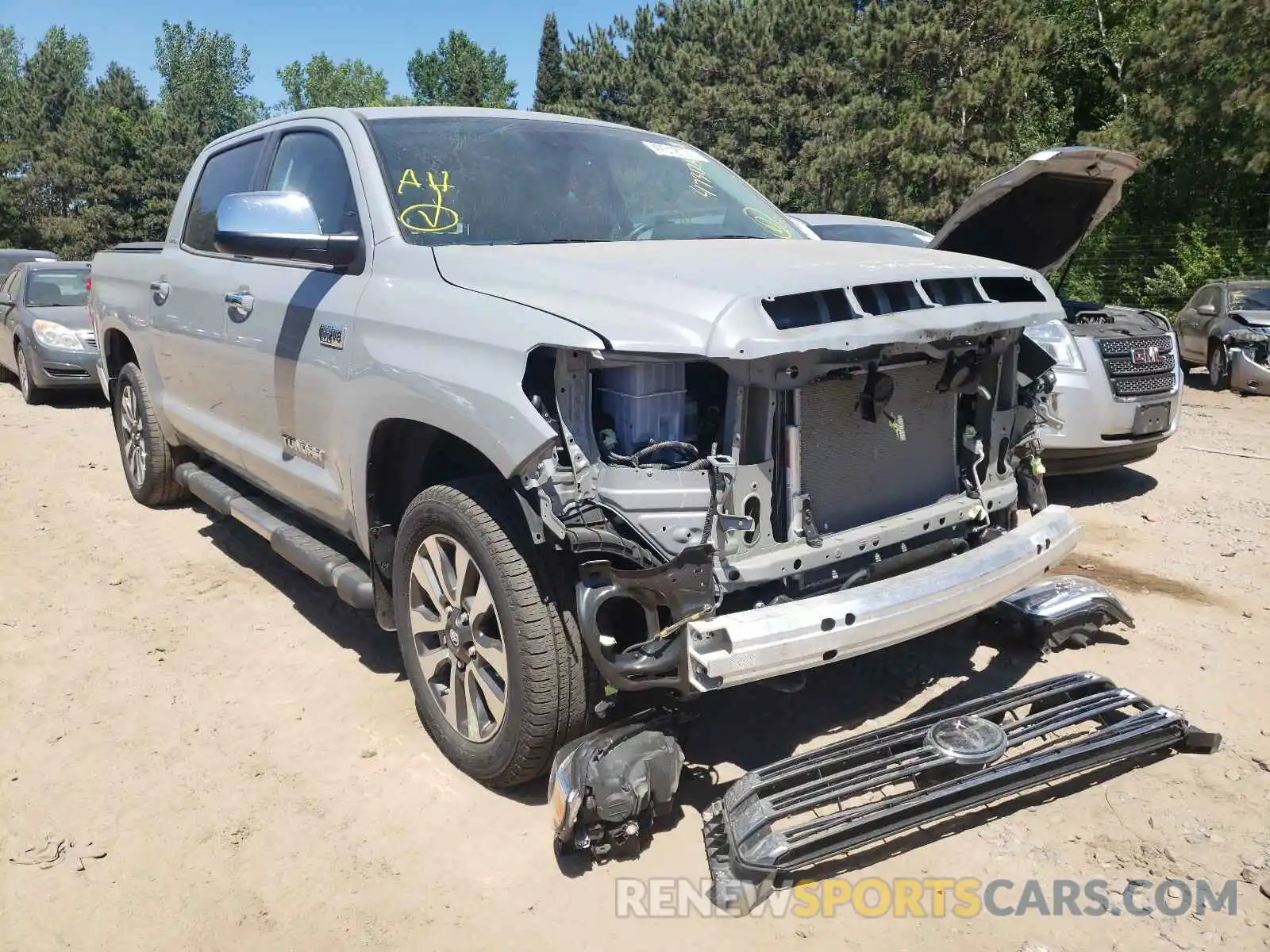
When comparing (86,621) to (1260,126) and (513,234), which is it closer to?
(513,234)

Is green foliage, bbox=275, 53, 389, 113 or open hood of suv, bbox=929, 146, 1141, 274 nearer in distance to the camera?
open hood of suv, bbox=929, 146, 1141, 274

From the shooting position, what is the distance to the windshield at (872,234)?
862 cm

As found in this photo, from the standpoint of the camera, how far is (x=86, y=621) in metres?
4.60

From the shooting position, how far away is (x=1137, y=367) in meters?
6.40

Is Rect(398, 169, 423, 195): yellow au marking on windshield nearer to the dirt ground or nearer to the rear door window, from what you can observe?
the rear door window

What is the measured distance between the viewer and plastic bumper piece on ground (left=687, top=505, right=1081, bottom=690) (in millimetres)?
2504

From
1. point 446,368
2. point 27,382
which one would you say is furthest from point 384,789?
point 27,382

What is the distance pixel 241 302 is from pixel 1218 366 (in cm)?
1167

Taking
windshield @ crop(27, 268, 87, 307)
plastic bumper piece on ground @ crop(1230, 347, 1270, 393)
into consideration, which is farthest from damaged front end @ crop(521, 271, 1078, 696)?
windshield @ crop(27, 268, 87, 307)

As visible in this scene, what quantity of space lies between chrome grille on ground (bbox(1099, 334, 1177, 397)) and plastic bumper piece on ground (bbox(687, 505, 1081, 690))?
3.63m

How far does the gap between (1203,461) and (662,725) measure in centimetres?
637

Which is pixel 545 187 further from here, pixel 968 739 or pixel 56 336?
pixel 56 336

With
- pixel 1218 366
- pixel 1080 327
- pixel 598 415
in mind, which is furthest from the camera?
pixel 1218 366

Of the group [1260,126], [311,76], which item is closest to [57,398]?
[1260,126]
